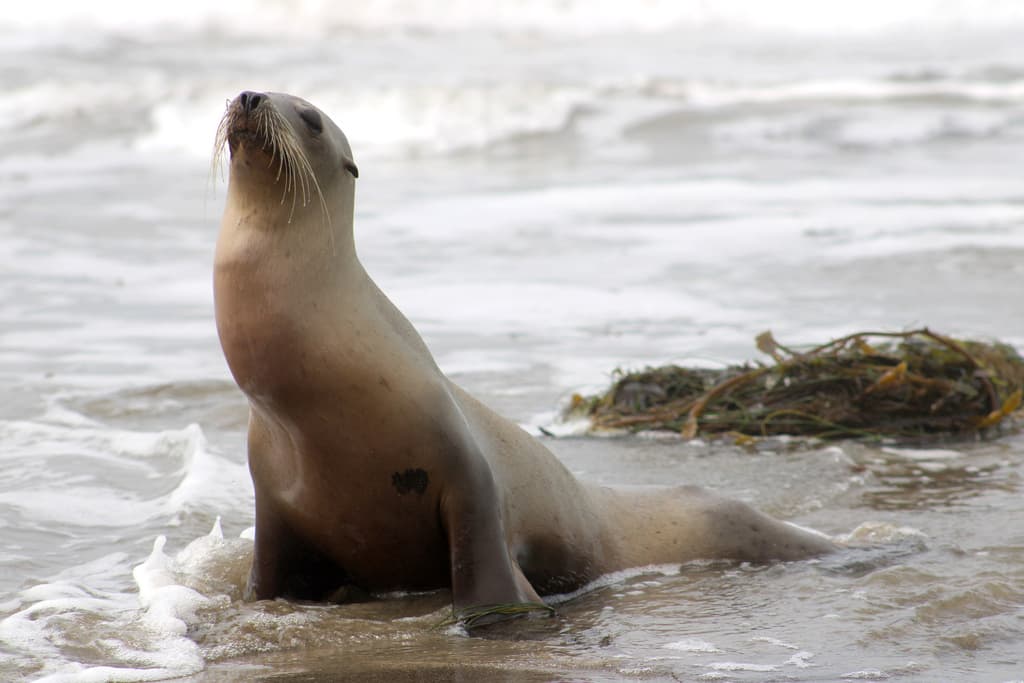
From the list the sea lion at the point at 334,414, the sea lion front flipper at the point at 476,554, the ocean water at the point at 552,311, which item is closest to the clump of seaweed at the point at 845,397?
the ocean water at the point at 552,311

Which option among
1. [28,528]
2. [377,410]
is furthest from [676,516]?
[28,528]

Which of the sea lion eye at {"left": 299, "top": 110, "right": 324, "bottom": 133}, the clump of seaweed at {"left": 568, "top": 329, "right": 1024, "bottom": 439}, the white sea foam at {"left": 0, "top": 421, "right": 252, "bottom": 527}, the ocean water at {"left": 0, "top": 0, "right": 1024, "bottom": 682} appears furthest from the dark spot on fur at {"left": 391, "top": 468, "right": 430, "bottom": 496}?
the clump of seaweed at {"left": 568, "top": 329, "right": 1024, "bottom": 439}

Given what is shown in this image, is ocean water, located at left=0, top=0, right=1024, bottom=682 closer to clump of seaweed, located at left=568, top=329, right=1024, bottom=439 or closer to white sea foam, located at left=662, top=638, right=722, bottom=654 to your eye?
white sea foam, located at left=662, top=638, right=722, bottom=654

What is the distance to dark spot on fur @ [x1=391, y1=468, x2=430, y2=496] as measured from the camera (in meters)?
3.74

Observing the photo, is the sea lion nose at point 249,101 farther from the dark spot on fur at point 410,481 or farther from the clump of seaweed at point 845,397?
the clump of seaweed at point 845,397

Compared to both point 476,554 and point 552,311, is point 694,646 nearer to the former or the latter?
point 476,554

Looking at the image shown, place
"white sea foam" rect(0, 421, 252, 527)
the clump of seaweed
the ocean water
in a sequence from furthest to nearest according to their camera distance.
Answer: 1. the clump of seaweed
2. "white sea foam" rect(0, 421, 252, 527)
3. the ocean water

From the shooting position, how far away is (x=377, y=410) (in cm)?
371

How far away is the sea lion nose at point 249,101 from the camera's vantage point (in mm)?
3652

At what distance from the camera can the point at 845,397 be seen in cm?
636

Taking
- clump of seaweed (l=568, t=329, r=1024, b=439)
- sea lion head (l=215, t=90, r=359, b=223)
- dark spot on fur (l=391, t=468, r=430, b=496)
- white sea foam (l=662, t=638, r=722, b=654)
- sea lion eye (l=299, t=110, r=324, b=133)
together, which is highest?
sea lion eye (l=299, t=110, r=324, b=133)

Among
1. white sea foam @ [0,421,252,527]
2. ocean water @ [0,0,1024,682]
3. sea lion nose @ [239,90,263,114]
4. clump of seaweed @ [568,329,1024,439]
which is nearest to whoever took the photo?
sea lion nose @ [239,90,263,114]

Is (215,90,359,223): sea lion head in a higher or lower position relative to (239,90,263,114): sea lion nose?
lower

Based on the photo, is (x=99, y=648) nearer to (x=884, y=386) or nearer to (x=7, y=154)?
(x=884, y=386)
